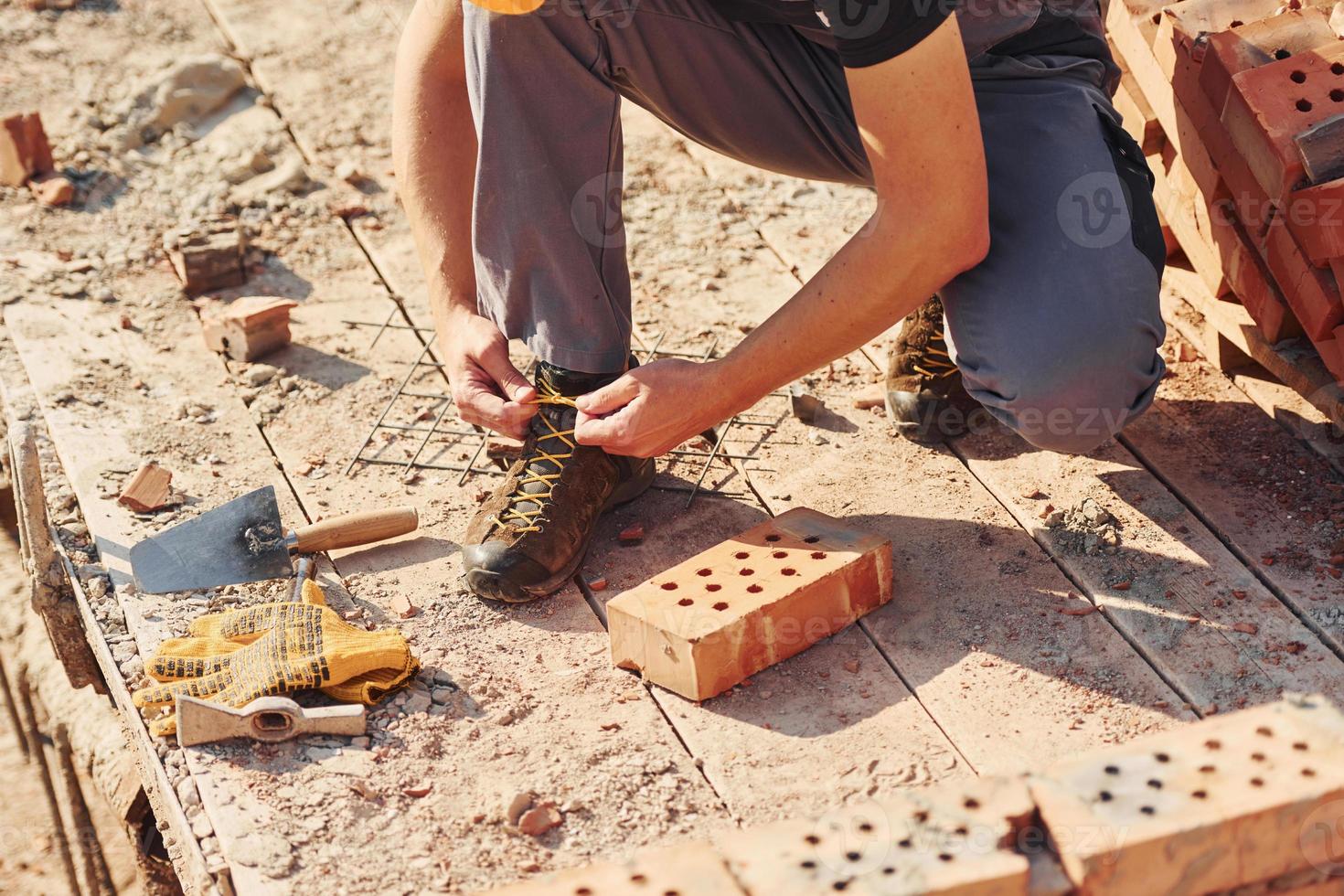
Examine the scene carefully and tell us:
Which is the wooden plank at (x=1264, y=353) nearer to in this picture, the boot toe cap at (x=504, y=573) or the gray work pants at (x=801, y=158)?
the gray work pants at (x=801, y=158)

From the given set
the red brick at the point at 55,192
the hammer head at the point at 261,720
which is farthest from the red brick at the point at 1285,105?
the red brick at the point at 55,192

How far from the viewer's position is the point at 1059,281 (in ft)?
7.69

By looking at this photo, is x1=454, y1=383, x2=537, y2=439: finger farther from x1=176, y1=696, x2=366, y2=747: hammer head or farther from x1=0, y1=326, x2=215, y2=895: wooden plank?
x1=0, y1=326, x2=215, y2=895: wooden plank

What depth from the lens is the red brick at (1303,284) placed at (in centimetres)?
240

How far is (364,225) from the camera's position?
3.73m

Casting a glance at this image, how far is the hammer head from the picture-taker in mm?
2152

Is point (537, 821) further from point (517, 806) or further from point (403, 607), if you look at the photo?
point (403, 607)

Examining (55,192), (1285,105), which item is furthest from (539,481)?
(55,192)

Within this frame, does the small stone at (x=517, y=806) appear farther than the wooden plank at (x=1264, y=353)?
No

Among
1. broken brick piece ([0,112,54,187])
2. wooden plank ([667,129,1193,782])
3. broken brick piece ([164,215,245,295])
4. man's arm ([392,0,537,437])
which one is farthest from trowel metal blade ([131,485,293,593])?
Result: broken brick piece ([0,112,54,187])

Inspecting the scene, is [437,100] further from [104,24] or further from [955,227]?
[104,24]

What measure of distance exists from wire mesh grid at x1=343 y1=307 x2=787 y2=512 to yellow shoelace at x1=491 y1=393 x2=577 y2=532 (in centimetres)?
27

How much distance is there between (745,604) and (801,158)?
90 centimetres

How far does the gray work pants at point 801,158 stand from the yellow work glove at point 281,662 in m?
0.63
